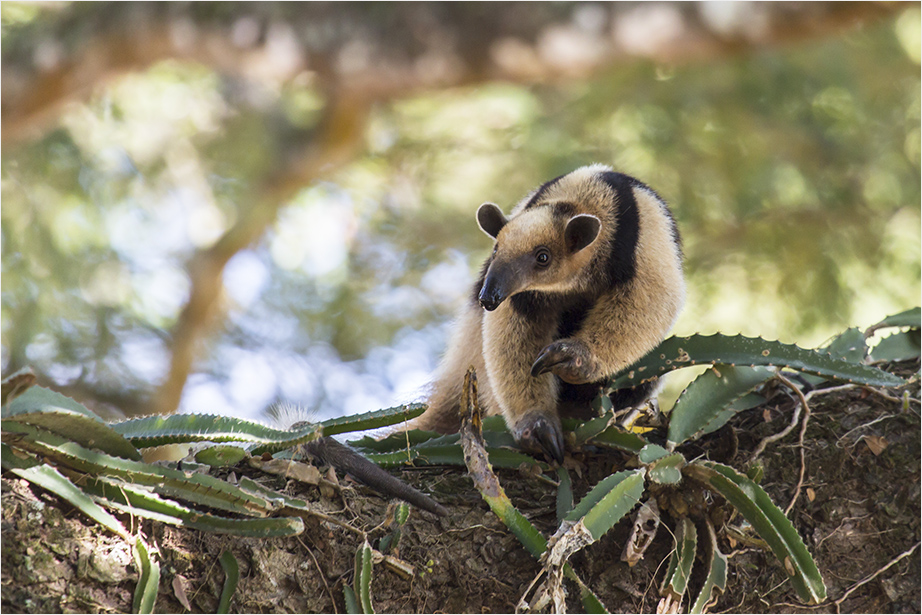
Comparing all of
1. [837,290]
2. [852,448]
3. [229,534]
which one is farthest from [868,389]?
[837,290]

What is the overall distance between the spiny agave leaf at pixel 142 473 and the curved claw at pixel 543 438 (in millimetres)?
1138

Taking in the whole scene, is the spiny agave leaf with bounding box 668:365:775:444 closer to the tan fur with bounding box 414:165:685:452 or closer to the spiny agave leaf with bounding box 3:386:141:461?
the tan fur with bounding box 414:165:685:452

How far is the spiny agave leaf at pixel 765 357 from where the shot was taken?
3160 mm

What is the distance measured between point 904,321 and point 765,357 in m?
0.91

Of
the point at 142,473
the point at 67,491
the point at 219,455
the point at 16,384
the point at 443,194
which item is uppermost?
the point at 16,384

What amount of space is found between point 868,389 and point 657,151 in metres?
4.79

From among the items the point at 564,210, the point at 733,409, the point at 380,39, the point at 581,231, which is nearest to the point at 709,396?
the point at 733,409

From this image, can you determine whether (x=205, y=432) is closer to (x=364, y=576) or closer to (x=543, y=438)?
(x=364, y=576)

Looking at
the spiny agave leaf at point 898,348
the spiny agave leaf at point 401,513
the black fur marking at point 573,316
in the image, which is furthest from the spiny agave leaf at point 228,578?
the spiny agave leaf at point 898,348

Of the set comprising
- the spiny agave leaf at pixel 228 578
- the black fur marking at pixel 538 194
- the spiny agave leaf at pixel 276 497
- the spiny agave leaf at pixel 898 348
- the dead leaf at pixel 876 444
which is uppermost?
the spiny agave leaf at pixel 276 497

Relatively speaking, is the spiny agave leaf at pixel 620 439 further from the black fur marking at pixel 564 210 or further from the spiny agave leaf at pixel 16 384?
the spiny agave leaf at pixel 16 384

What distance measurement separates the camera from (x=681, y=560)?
9.40ft

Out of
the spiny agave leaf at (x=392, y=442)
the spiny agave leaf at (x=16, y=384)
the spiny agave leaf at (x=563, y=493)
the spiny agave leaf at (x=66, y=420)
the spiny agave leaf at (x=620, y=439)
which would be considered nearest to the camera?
the spiny agave leaf at (x=16, y=384)

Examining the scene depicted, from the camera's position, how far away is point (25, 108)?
704cm
